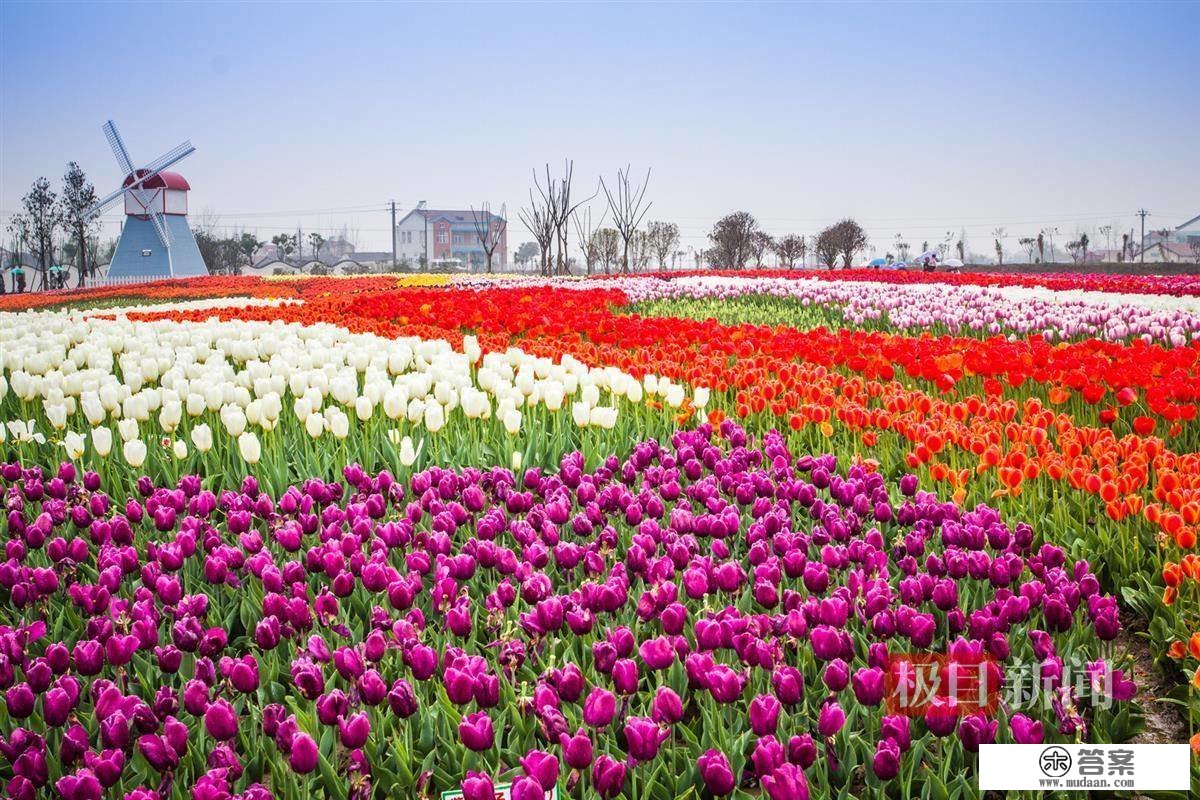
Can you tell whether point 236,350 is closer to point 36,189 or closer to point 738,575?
point 738,575

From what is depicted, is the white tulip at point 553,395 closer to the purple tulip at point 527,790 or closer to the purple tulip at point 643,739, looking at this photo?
the purple tulip at point 643,739

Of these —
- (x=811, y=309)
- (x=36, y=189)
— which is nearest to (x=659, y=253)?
(x=36, y=189)

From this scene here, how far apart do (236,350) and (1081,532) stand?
6.47 meters

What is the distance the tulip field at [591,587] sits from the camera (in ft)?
7.07

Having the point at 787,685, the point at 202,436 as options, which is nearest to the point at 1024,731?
the point at 787,685

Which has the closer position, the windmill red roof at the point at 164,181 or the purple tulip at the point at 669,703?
the purple tulip at the point at 669,703

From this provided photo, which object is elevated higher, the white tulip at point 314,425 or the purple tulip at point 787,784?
the white tulip at point 314,425

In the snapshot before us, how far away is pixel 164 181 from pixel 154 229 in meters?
2.74

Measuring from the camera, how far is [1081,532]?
11.9 feet

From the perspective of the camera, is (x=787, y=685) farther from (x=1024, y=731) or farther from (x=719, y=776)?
(x=1024, y=731)

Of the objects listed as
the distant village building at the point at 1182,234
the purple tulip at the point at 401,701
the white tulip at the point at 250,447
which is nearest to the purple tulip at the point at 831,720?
the purple tulip at the point at 401,701

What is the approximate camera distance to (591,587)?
8.74 ft

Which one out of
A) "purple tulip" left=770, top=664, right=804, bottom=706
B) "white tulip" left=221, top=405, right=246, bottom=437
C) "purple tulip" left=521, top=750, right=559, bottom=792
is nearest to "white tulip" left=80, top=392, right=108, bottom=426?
"white tulip" left=221, top=405, right=246, bottom=437

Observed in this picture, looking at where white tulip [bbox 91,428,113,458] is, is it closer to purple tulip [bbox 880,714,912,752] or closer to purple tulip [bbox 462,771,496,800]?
purple tulip [bbox 462,771,496,800]
